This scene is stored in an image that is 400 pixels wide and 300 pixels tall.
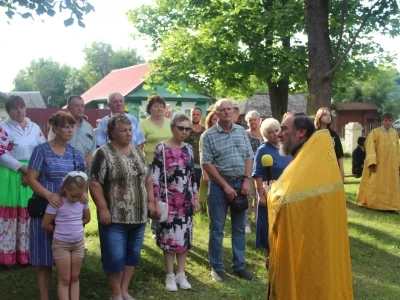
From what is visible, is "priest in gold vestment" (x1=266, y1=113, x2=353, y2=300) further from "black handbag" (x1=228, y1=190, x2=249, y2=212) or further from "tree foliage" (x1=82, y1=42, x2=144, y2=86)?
"tree foliage" (x1=82, y1=42, x2=144, y2=86)

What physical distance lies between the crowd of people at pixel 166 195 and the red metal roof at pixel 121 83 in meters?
28.3

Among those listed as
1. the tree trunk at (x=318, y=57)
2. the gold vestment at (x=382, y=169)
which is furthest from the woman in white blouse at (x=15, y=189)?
the gold vestment at (x=382, y=169)

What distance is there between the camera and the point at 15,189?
229 inches

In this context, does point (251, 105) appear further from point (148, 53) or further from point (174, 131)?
point (174, 131)

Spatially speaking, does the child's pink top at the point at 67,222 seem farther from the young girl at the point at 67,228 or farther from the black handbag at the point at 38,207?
the black handbag at the point at 38,207

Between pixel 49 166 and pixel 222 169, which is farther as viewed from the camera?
pixel 222 169

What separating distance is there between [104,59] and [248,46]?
241 ft

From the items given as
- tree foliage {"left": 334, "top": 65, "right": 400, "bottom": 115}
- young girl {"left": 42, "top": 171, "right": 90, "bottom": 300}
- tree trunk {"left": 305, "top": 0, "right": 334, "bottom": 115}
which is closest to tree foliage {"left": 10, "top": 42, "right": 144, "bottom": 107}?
tree foliage {"left": 334, "top": 65, "right": 400, "bottom": 115}

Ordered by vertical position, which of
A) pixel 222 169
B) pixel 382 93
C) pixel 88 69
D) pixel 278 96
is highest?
pixel 88 69

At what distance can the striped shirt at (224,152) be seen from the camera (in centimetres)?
567

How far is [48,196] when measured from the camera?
4.34m

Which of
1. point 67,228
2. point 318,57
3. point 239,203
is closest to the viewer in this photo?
point 67,228

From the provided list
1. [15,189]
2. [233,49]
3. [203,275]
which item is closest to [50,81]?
[233,49]

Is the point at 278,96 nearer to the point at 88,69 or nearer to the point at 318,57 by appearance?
the point at 318,57
